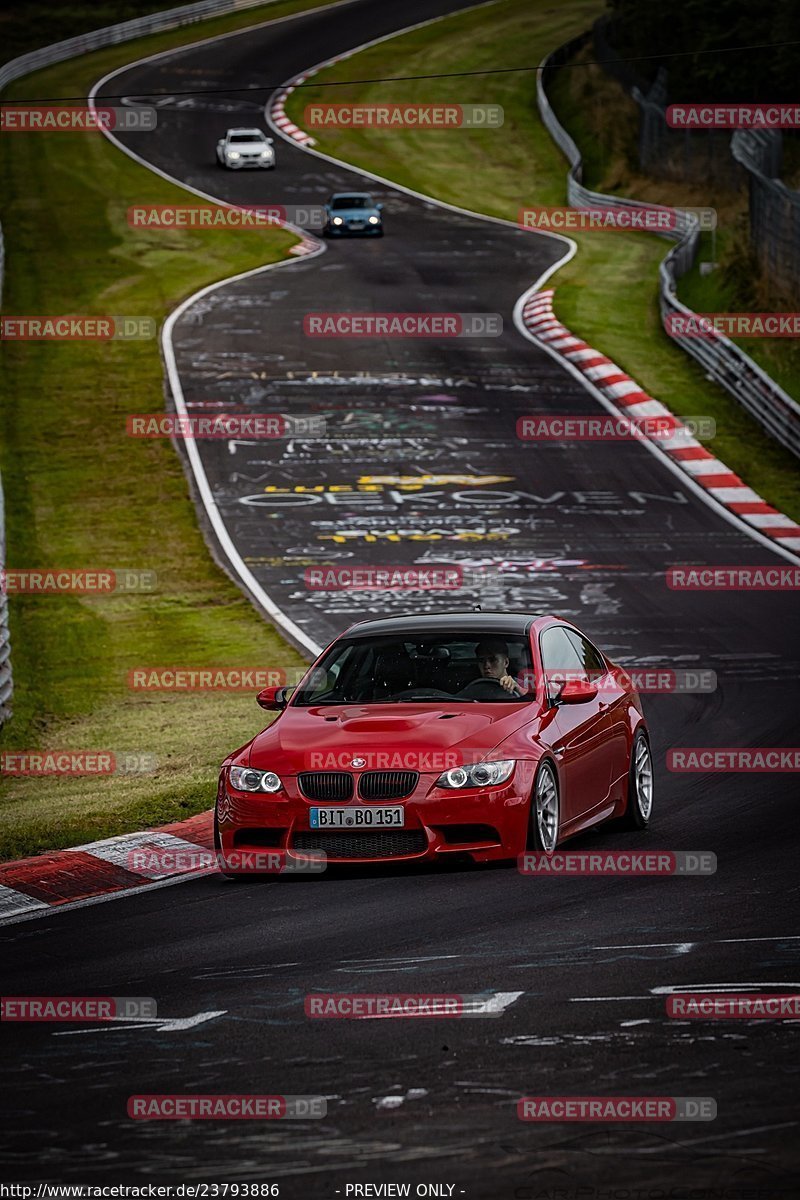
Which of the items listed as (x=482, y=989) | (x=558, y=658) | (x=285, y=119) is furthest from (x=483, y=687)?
(x=285, y=119)

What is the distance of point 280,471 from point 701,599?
10.1 meters

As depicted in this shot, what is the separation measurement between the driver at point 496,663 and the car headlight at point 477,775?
1.00 meters

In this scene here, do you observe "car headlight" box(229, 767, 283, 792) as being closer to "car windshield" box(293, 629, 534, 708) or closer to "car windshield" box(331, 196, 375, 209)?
"car windshield" box(293, 629, 534, 708)

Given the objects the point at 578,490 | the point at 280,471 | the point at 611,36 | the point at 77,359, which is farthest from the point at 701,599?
the point at 611,36

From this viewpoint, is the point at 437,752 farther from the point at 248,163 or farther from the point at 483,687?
the point at 248,163

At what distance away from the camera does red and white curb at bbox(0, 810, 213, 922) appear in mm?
10492

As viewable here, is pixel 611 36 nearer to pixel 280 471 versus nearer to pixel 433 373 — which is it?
pixel 433 373

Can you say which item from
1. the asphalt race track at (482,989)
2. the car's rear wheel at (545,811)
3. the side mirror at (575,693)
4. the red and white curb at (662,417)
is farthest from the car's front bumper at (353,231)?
the car's rear wheel at (545,811)

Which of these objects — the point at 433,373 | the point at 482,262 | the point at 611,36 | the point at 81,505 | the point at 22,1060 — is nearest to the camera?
the point at 22,1060

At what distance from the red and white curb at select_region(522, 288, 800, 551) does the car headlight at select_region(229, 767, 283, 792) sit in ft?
48.2

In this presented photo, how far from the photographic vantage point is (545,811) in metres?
11.0

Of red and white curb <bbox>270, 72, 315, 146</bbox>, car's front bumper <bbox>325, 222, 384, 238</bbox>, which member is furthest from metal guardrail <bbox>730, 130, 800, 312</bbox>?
red and white curb <bbox>270, 72, 315, 146</bbox>

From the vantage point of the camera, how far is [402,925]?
9297 millimetres

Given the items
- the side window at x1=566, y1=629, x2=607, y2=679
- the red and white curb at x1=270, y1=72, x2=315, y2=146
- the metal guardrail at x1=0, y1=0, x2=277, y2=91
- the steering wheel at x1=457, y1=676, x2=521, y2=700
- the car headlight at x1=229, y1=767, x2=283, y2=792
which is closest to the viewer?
the car headlight at x1=229, y1=767, x2=283, y2=792
